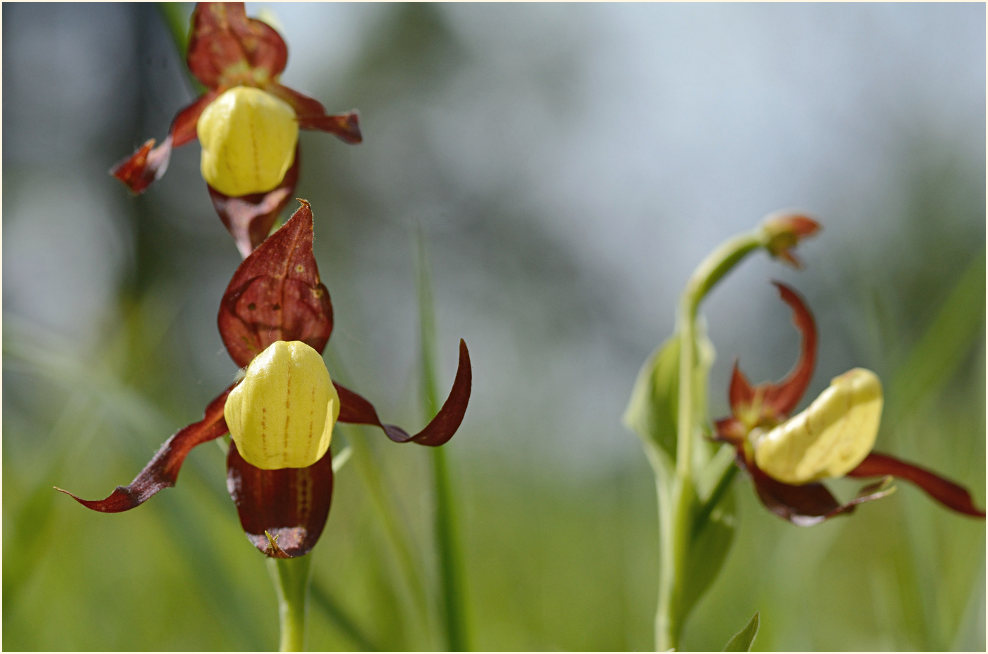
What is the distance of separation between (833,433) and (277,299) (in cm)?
29

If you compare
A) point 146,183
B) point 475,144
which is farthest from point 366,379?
point 475,144

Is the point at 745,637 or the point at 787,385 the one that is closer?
the point at 745,637

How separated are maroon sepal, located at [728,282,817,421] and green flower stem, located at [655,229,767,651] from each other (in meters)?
0.03

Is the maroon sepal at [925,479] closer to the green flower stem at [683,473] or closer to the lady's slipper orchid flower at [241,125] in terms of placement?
the green flower stem at [683,473]

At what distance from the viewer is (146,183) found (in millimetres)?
397

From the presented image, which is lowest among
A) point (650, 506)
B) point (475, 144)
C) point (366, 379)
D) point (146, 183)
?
point (650, 506)

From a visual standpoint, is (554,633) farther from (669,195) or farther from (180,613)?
(669,195)

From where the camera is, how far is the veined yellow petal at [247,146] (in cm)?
36

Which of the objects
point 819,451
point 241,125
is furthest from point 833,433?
point 241,125

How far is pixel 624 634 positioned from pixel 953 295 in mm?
445

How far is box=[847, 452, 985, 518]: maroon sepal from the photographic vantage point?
0.43 m

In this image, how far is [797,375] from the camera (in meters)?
0.48

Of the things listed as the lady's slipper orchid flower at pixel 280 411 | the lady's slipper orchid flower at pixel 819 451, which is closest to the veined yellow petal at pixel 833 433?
the lady's slipper orchid flower at pixel 819 451

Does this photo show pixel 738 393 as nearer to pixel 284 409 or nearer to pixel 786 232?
pixel 786 232
